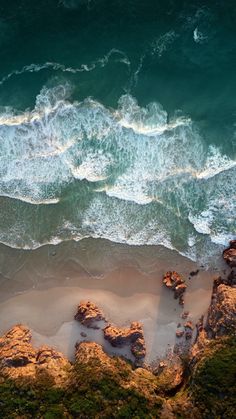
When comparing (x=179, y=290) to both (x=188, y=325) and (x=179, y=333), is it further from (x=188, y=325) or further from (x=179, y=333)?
(x=179, y=333)

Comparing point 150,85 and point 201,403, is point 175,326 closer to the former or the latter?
point 201,403

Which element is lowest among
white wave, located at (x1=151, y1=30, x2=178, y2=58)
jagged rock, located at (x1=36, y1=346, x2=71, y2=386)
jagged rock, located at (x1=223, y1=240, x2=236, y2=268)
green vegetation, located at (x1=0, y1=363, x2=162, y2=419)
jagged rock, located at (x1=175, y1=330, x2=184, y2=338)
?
green vegetation, located at (x1=0, y1=363, x2=162, y2=419)

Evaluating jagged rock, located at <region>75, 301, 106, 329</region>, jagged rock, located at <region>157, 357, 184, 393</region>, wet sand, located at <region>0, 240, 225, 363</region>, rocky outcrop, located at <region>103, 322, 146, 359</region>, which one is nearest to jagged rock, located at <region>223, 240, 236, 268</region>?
wet sand, located at <region>0, 240, 225, 363</region>

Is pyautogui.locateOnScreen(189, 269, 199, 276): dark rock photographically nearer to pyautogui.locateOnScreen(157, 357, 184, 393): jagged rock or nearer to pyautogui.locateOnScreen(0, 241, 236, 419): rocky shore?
pyautogui.locateOnScreen(0, 241, 236, 419): rocky shore

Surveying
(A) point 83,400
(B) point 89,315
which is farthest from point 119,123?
(A) point 83,400

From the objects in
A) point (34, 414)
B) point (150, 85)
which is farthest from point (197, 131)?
point (34, 414)

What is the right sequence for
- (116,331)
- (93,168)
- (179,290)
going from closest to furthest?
(116,331) < (179,290) < (93,168)
